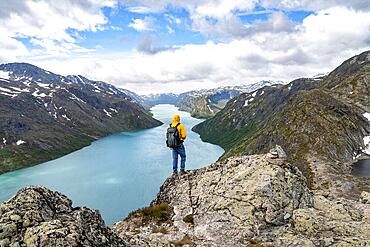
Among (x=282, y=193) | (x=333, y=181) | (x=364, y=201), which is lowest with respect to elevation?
(x=333, y=181)

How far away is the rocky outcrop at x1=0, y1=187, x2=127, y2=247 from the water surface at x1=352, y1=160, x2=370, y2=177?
103 m

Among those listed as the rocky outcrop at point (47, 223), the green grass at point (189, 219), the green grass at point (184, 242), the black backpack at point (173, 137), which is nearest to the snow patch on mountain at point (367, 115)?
the black backpack at point (173, 137)

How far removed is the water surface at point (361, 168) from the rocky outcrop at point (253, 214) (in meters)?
89.2

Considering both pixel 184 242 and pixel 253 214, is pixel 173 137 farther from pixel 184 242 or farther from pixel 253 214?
pixel 184 242

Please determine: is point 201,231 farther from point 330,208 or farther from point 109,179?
point 109,179

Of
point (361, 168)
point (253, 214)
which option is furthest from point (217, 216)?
point (361, 168)

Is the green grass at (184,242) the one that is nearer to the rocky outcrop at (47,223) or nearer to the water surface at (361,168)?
the rocky outcrop at (47,223)

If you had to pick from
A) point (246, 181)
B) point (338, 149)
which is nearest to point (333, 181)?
point (338, 149)

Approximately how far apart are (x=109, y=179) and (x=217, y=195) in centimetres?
17739

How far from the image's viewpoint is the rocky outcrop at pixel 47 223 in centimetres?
1338

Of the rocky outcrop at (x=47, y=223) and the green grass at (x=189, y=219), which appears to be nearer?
the rocky outcrop at (x=47, y=223)

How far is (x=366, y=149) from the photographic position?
494ft

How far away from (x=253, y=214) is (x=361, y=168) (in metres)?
109

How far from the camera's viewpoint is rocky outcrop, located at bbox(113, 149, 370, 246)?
19.6m
